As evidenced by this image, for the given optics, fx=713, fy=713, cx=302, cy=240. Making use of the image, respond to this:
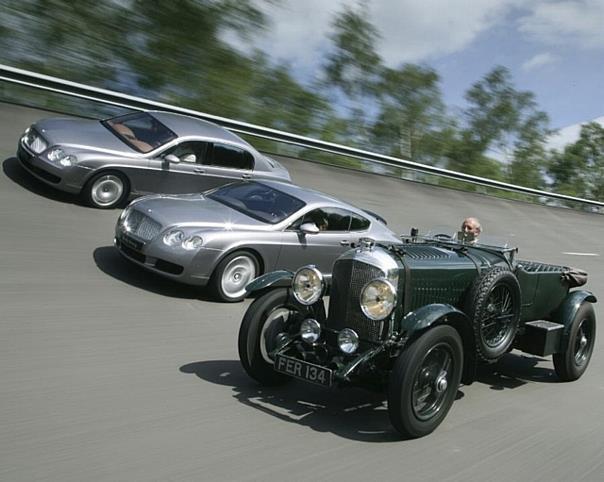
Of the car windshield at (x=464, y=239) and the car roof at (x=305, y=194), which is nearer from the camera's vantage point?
the car windshield at (x=464, y=239)

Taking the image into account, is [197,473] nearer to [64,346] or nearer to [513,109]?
[64,346]

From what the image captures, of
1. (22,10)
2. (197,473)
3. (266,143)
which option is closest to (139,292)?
(197,473)

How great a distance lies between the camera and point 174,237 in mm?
7801

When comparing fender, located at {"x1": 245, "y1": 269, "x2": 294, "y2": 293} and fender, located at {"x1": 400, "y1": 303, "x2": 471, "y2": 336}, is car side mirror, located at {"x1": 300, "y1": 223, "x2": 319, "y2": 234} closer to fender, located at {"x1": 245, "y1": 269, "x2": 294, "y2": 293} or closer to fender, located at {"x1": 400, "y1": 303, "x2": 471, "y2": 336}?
fender, located at {"x1": 245, "y1": 269, "x2": 294, "y2": 293}

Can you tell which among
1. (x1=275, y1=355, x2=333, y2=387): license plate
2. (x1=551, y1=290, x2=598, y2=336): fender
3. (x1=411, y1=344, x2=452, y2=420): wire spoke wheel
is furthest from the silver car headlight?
(x1=551, y1=290, x2=598, y2=336): fender

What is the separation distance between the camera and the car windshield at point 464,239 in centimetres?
662

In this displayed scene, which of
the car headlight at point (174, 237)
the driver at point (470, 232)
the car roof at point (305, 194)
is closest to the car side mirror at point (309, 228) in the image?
the car roof at point (305, 194)

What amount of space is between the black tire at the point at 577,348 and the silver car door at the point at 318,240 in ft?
9.30

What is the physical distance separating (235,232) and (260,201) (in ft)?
2.90

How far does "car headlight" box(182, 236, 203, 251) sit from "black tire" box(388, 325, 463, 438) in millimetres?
3512

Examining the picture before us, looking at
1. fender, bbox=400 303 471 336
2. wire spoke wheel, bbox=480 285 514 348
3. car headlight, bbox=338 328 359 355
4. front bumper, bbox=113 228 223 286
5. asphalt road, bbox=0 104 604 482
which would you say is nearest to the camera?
asphalt road, bbox=0 104 604 482

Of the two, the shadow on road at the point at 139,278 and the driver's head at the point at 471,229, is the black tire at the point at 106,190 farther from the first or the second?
the driver's head at the point at 471,229

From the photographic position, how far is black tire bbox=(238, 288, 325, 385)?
5.44 meters

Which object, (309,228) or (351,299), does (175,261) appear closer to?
(309,228)
